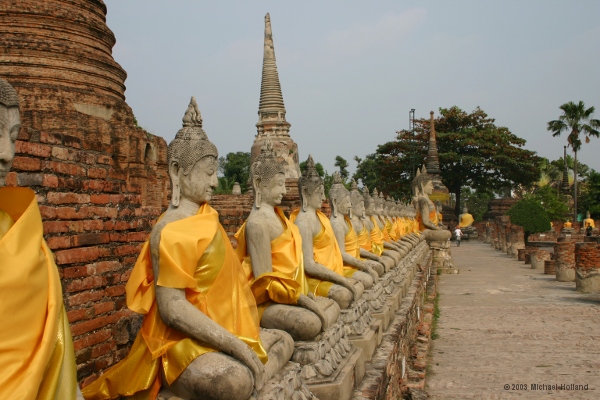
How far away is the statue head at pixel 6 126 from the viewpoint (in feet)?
6.52

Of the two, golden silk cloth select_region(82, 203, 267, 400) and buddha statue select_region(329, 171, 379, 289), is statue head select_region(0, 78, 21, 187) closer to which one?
golden silk cloth select_region(82, 203, 267, 400)

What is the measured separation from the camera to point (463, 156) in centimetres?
4069

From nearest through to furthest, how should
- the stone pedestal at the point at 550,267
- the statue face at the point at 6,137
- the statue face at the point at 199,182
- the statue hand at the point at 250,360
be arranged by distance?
the statue face at the point at 6,137 < the statue hand at the point at 250,360 < the statue face at the point at 199,182 < the stone pedestal at the point at 550,267

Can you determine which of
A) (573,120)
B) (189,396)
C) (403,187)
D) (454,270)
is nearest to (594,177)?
(573,120)

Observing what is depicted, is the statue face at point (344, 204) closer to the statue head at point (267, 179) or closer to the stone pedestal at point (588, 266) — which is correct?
the statue head at point (267, 179)

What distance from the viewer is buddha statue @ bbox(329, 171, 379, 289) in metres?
6.64

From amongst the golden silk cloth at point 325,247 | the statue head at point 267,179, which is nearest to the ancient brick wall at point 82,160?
the statue head at point 267,179

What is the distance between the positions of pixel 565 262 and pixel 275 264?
1340 cm

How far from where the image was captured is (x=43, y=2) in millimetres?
7199

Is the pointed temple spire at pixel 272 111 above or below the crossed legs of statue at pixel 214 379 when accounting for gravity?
above

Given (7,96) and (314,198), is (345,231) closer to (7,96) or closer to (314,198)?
(314,198)

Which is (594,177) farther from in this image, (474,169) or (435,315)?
(435,315)

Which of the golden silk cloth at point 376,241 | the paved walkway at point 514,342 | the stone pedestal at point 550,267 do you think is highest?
the golden silk cloth at point 376,241

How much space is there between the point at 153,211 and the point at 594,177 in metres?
38.0
